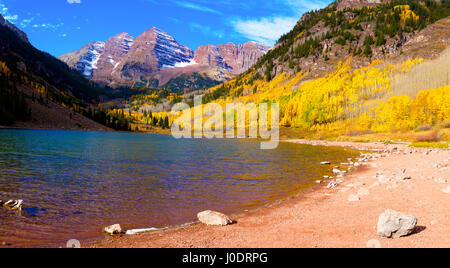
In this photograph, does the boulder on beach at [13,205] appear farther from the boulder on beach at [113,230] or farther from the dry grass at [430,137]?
the dry grass at [430,137]

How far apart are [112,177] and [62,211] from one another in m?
11.6

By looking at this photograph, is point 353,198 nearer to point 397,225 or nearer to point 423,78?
point 397,225

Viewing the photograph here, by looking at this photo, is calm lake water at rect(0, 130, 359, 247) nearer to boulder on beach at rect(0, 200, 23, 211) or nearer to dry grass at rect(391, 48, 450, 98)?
boulder on beach at rect(0, 200, 23, 211)

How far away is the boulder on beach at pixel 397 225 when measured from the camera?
340 inches

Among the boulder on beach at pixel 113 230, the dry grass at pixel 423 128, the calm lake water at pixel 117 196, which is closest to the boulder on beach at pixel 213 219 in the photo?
the calm lake water at pixel 117 196

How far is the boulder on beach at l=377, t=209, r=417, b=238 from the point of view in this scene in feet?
28.3

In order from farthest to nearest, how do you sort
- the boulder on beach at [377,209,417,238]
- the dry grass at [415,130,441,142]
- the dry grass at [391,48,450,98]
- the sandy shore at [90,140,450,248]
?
the dry grass at [391,48,450,98], the dry grass at [415,130,441,142], the sandy shore at [90,140,450,248], the boulder on beach at [377,209,417,238]

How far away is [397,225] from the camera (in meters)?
8.69

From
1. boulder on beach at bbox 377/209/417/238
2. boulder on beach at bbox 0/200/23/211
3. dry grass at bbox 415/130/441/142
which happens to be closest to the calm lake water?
boulder on beach at bbox 0/200/23/211
